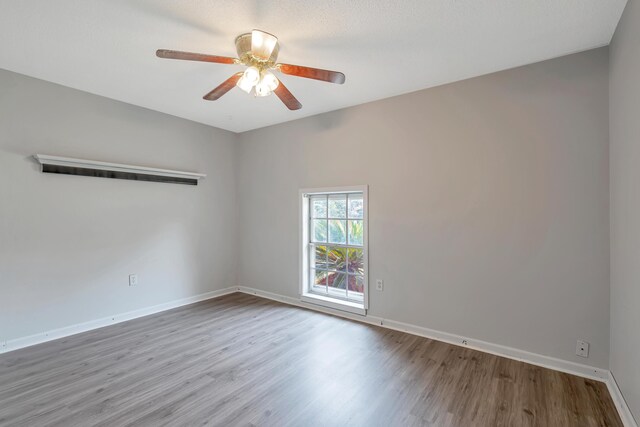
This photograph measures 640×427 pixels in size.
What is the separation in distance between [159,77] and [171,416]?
9.24ft

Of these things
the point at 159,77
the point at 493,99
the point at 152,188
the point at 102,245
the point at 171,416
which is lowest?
the point at 171,416

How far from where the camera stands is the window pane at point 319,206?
4.03 metres

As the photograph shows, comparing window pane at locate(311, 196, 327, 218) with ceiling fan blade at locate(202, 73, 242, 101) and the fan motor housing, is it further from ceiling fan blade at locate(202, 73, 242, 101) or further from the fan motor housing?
the fan motor housing

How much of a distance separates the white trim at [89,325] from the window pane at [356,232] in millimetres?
2333

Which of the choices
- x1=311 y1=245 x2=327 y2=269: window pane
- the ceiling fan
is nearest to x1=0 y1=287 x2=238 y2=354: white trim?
x1=311 y1=245 x2=327 y2=269: window pane

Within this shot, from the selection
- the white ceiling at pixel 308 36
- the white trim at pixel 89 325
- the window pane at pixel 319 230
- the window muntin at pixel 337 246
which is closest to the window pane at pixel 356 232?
the window muntin at pixel 337 246

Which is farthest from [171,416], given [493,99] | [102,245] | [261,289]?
[493,99]

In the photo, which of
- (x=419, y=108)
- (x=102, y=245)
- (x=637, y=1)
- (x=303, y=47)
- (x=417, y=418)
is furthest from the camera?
(x=102, y=245)

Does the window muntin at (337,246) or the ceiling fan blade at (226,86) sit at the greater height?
the ceiling fan blade at (226,86)

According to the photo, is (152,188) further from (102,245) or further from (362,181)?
(362,181)

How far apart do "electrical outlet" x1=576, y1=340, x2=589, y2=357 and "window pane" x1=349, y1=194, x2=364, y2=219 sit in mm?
2266

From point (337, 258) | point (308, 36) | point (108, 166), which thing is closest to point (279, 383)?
point (337, 258)

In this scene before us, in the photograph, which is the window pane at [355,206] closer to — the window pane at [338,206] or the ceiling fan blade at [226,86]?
the window pane at [338,206]

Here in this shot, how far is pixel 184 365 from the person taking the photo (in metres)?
2.49
